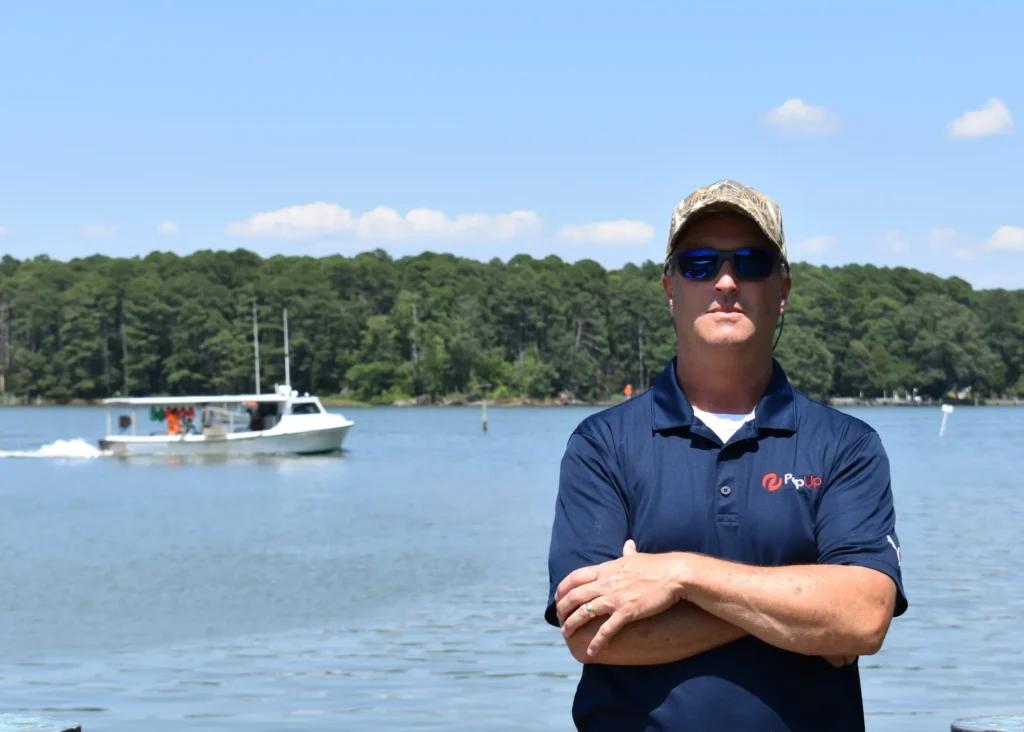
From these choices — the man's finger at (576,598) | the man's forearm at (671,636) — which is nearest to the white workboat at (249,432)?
the man's finger at (576,598)

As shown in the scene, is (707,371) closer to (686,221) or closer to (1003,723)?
(686,221)

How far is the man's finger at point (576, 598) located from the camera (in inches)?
130

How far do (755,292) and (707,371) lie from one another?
210 mm

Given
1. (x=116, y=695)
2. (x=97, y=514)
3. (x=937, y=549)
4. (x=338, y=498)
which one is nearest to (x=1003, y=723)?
(x=116, y=695)

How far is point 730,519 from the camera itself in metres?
3.28

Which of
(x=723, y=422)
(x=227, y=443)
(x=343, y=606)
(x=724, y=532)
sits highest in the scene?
(x=723, y=422)

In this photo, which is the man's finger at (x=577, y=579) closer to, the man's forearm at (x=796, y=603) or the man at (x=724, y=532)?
the man at (x=724, y=532)

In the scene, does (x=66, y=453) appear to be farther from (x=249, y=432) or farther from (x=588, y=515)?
(x=588, y=515)

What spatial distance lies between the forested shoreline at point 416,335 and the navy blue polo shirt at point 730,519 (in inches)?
5955

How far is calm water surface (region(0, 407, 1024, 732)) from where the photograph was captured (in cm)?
1486

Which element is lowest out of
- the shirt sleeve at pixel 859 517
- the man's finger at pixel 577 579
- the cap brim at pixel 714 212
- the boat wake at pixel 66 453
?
the boat wake at pixel 66 453

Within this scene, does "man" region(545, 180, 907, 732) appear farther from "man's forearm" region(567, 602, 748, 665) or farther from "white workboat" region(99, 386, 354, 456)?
"white workboat" region(99, 386, 354, 456)

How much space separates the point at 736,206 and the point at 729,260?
0.44 feet

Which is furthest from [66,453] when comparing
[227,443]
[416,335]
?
[416,335]
